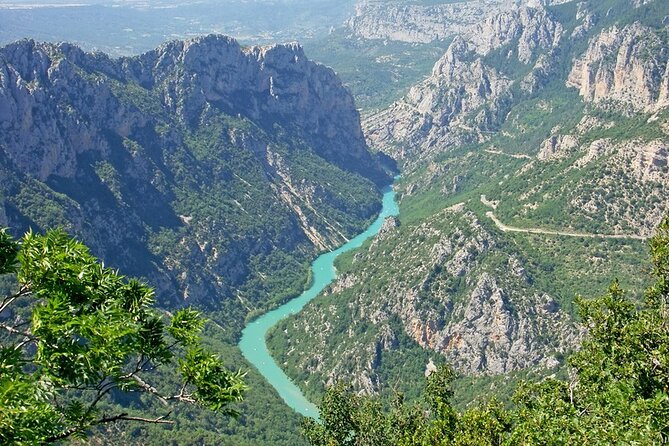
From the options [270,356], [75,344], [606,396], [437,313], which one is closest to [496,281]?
[437,313]

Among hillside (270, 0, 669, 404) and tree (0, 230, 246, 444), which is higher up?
tree (0, 230, 246, 444)

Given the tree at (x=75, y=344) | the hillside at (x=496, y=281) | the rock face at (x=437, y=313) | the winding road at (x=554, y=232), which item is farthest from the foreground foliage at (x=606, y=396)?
the winding road at (x=554, y=232)

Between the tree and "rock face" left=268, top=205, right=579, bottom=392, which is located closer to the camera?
the tree

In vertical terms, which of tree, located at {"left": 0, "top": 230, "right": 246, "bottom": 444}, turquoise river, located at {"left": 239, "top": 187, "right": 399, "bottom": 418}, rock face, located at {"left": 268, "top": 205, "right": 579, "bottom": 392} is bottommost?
turquoise river, located at {"left": 239, "top": 187, "right": 399, "bottom": 418}

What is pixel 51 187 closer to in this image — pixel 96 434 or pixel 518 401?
pixel 96 434

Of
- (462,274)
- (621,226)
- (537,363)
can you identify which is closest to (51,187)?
(462,274)

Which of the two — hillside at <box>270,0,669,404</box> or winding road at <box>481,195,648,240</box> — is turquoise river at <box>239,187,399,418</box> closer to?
hillside at <box>270,0,669,404</box>

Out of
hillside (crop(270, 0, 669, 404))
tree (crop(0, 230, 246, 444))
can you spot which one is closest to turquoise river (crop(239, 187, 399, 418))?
hillside (crop(270, 0, 669, 404))

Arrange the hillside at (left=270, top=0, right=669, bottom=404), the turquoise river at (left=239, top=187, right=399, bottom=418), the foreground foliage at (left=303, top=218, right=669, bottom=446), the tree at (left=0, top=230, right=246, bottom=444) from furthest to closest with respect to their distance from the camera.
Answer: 1. the turquoise river at (left=239, top=187, right=399, bottom=418)
2. the hillside at (left=270, top=0, right=669, bottom=404)
3. the foreground foliage at (left=303, top=218, right=669, bottom=446)
4. the tree at (left=0, top=230, right=246, bottom=444)

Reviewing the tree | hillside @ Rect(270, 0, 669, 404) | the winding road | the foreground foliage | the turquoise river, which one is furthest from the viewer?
the turquoise river

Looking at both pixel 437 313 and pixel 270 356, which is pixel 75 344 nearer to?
pixel 437 313
